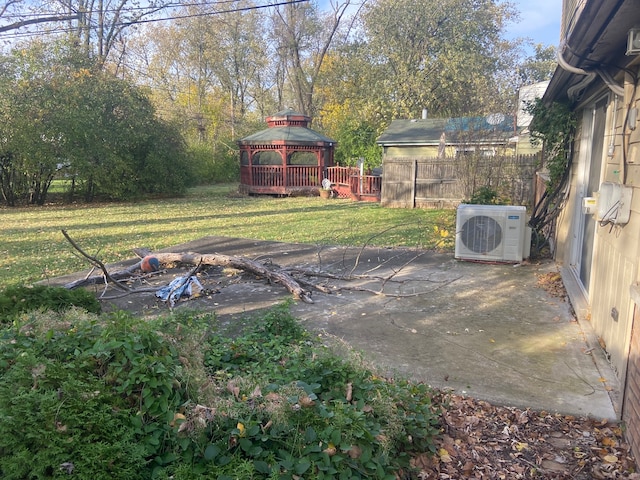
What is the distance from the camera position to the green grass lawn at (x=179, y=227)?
28.9 feet

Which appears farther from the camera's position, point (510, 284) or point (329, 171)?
point (329, 171)

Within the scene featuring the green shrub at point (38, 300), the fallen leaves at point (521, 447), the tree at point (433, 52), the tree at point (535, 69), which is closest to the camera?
the fallen leaves at point (521, 447)

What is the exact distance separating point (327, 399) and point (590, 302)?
344 cm

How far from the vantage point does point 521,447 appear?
286 centimetres

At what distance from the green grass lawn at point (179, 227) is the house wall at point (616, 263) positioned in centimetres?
367

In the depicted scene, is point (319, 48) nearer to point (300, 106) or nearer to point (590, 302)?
point (300, 106)

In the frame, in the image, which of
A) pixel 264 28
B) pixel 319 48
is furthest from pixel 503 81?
pixel 264 28

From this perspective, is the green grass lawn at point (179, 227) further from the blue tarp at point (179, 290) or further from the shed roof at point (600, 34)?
the shed roof at point (600, 34)

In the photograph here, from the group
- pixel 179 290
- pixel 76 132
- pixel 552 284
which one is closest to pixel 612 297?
pixel 552 284

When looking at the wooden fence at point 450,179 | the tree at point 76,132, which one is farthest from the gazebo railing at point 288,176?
the wooden fence at point 450,179

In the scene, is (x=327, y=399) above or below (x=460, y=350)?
above

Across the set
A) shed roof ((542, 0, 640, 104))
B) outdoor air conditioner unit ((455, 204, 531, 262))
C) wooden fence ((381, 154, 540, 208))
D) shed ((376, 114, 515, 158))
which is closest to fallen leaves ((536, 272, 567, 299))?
outdoor air conditioner unit ((455, 204, 531, 262))

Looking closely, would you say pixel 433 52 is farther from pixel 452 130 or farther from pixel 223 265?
pixel 223 265

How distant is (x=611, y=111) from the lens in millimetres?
4551
